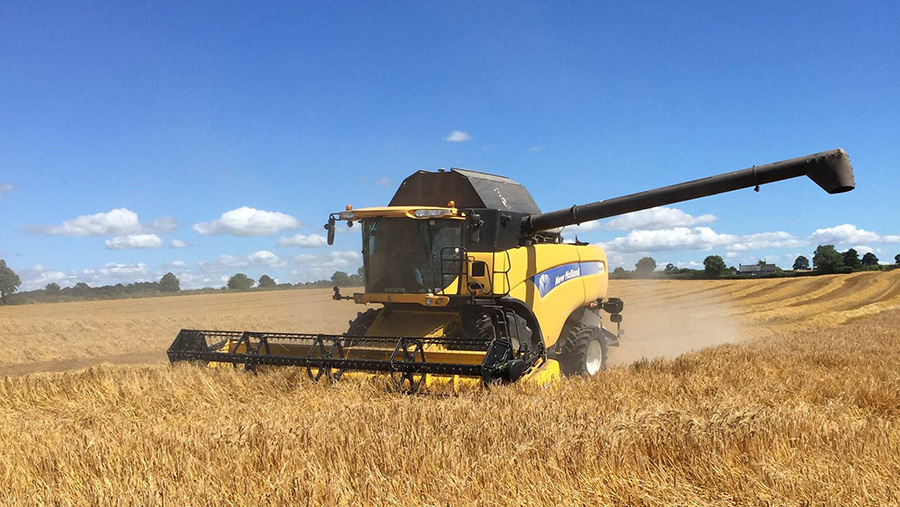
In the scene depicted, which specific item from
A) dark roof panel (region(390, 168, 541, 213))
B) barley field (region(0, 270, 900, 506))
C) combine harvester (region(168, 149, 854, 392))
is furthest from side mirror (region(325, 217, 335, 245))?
barley field (region(0, 270, 900, 506))

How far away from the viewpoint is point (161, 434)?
4.74 metres

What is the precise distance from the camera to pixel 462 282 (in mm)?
8586

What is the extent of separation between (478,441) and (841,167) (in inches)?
268

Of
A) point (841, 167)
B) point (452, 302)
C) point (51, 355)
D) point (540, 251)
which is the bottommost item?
point (51, 355)

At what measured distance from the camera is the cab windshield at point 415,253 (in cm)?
864

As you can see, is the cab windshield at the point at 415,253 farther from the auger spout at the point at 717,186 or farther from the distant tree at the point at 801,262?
the distant tree at the point at 801,262

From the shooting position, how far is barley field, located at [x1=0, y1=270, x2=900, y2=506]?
3426mm

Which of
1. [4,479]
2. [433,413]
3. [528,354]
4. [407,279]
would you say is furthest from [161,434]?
[407,279]

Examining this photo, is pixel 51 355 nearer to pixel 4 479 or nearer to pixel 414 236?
pixel 414 236

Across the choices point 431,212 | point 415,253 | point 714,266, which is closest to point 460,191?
point 431,212

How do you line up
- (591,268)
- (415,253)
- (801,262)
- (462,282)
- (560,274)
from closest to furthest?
(462,282) < (415,253) < (560,274) < (591,268) < (801,262)

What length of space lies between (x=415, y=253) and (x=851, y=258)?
169 feet

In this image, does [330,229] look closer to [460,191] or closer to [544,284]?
[460,191]

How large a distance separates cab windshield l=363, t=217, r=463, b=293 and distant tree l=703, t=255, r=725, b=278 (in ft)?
135
